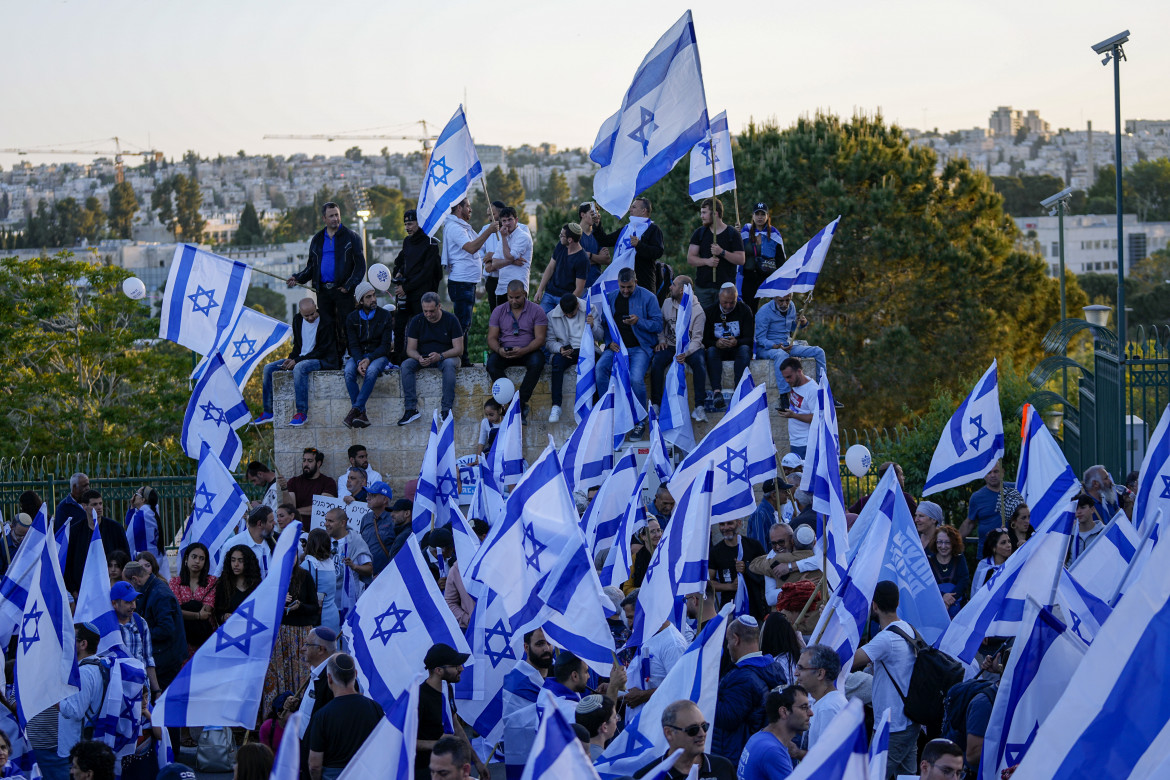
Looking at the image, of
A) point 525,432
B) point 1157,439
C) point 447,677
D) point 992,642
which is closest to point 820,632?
point 992,642

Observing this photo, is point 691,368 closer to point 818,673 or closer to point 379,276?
point 379,276

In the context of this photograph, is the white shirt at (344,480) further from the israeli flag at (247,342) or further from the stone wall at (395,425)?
the israeli flag at (247,342)

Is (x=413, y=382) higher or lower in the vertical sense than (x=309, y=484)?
higher

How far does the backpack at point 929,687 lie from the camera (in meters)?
7.61

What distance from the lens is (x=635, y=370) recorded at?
14.3 meters

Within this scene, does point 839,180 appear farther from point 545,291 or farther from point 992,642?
point 992,642

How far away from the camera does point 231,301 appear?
15.4 metres

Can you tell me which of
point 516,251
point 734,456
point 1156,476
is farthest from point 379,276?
point 1156,476

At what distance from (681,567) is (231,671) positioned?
2.65m

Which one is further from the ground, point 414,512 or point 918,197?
point 918,197

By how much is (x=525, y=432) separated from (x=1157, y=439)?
679cm

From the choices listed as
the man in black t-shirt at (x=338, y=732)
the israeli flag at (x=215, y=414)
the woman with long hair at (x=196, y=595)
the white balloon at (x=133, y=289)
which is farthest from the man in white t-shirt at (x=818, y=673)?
the white balloon at (x=133, y=289)

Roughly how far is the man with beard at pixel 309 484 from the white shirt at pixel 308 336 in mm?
1702

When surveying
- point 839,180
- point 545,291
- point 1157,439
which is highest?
point 839,180
